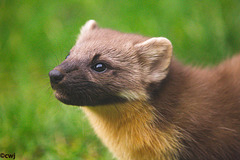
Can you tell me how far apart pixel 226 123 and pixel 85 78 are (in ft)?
5.60

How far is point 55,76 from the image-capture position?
354cm

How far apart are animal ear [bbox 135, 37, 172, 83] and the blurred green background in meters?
1.12

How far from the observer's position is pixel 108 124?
4.14 meters

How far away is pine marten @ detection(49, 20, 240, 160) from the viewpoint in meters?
3.84

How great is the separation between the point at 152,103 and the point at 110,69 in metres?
0.61

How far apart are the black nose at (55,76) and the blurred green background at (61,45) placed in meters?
0.89

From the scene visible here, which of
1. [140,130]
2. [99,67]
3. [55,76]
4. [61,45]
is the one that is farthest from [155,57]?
[61,45]

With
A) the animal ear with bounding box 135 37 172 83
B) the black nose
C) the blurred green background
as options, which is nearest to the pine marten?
the animal ear with bounding box 135 37 172 83

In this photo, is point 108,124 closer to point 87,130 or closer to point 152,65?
point 152,65

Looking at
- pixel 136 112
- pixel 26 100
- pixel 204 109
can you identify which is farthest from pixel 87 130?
pixel 204 109

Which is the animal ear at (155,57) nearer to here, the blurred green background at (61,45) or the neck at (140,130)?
the neck at (140,130)

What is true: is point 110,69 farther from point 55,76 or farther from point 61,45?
point 61,45

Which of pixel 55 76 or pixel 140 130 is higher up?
pixel 55 76

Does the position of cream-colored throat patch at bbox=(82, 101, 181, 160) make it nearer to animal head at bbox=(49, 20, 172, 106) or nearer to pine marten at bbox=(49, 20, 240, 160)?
pine marten at bbox=(49, 20, 240, 160)
